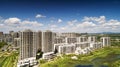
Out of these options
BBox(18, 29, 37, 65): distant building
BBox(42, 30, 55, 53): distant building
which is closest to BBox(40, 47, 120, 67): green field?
BBox(18, 29, 37, 65): distant building

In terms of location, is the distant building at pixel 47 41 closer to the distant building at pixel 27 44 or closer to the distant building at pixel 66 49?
the distant building at pixel 66 49

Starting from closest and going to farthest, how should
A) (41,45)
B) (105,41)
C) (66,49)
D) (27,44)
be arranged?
(27,44) < (41,45) < (66,49) < (105,41)

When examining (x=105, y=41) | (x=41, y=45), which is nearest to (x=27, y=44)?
(x=41, y=45)

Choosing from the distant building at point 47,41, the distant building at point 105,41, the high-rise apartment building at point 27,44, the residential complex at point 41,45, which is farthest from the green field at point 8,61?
the distant building at point 105,41

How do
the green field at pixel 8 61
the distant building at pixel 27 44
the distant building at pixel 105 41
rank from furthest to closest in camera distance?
1. the distant building at pixel 105 41
2. the distant building at pixel 27 44
3. the green field at pixel 8 61

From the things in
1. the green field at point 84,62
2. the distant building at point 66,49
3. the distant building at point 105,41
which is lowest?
the green field at point 84,62

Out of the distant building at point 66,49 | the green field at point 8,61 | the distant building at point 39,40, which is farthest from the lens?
the distant building at point 66,49

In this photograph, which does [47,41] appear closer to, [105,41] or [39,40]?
[39,40]

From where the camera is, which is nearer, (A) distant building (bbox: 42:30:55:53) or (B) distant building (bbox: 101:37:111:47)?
(A) distant building (bbox: 42:30:55:53)

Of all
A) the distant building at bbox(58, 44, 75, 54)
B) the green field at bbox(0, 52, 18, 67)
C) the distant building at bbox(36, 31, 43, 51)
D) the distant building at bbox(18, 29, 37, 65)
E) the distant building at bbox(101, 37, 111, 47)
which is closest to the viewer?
the green field at bbox(0, 52, 18, 67)

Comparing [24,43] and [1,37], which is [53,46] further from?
[1,37]

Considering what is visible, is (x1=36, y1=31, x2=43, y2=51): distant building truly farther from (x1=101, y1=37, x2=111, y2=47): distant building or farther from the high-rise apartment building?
(x1=101, y1=37, x2=111, y2=47): distant building

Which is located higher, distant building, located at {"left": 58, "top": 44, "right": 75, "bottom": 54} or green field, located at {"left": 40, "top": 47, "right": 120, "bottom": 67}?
distant building, located at {"left": 58, "top": 44, "right": 75, "bottom": 54}

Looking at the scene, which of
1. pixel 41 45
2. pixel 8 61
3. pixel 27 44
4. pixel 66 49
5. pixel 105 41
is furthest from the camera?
pixel 105 41
